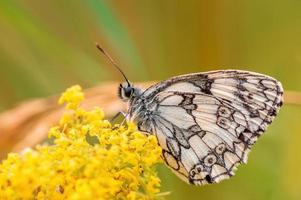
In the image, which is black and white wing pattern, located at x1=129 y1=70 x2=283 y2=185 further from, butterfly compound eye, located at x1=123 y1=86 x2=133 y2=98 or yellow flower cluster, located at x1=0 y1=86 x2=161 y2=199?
yellow flower cluster, located at x1=0 y1=86 x2=161 y2=199

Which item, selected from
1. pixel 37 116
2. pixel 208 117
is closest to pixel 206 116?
pixel 208 117

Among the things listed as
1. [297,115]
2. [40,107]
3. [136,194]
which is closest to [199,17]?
[297,115]

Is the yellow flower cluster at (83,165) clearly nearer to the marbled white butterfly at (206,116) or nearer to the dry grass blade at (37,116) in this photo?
the marbled white butterfly at (206,116)

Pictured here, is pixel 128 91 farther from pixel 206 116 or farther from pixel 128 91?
pixel 206 116

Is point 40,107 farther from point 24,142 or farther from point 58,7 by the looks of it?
point 58,7

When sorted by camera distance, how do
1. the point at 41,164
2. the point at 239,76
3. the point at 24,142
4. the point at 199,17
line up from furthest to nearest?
the point at 199,17 → the point at 24,142 → the point at 239,76 → the point at 41,164

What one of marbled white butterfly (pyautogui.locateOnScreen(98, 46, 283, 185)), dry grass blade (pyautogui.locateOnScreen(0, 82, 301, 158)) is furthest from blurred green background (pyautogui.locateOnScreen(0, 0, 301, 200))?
marbled white butterfly (pyautogui.locateOnScreen(98, 46, 283, 185))

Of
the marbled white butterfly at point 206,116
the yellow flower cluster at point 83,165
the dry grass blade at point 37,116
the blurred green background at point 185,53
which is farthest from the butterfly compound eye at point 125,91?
the blurred green background at point 185,53

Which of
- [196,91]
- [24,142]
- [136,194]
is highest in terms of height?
[24,142]
